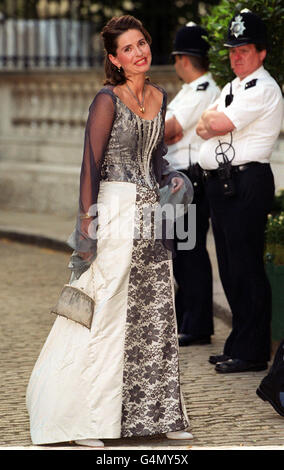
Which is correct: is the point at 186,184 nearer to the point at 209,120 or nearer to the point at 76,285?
the point at 76,285

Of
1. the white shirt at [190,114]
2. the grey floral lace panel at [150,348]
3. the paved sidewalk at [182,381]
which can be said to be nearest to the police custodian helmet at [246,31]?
the white shirt at [190,114]

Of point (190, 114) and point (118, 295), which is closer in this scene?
point (118, 295)

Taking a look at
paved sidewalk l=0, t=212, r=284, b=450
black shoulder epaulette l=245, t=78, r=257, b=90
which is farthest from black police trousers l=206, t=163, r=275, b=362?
black shoulder epaulette l=245, t=78, r=257, b=90

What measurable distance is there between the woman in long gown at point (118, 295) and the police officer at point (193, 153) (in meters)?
2.10

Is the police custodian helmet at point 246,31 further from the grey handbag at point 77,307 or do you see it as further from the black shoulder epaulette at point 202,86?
the grey handbag at point 77,307

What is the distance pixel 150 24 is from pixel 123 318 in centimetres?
1019

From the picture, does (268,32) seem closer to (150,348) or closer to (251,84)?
(251,84)

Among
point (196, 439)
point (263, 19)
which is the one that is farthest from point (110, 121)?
point (263, 19)

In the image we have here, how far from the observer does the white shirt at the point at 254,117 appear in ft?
21.5

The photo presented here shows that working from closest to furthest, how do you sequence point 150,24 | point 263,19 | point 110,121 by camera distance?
1. point 110,121
2. point 263,19
3. point 150,24

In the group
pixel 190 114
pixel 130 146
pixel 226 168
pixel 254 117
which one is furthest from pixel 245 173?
pixel 130 146

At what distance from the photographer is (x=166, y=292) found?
5.24 meters

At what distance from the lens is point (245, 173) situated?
662cm

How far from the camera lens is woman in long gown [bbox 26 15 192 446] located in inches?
200
